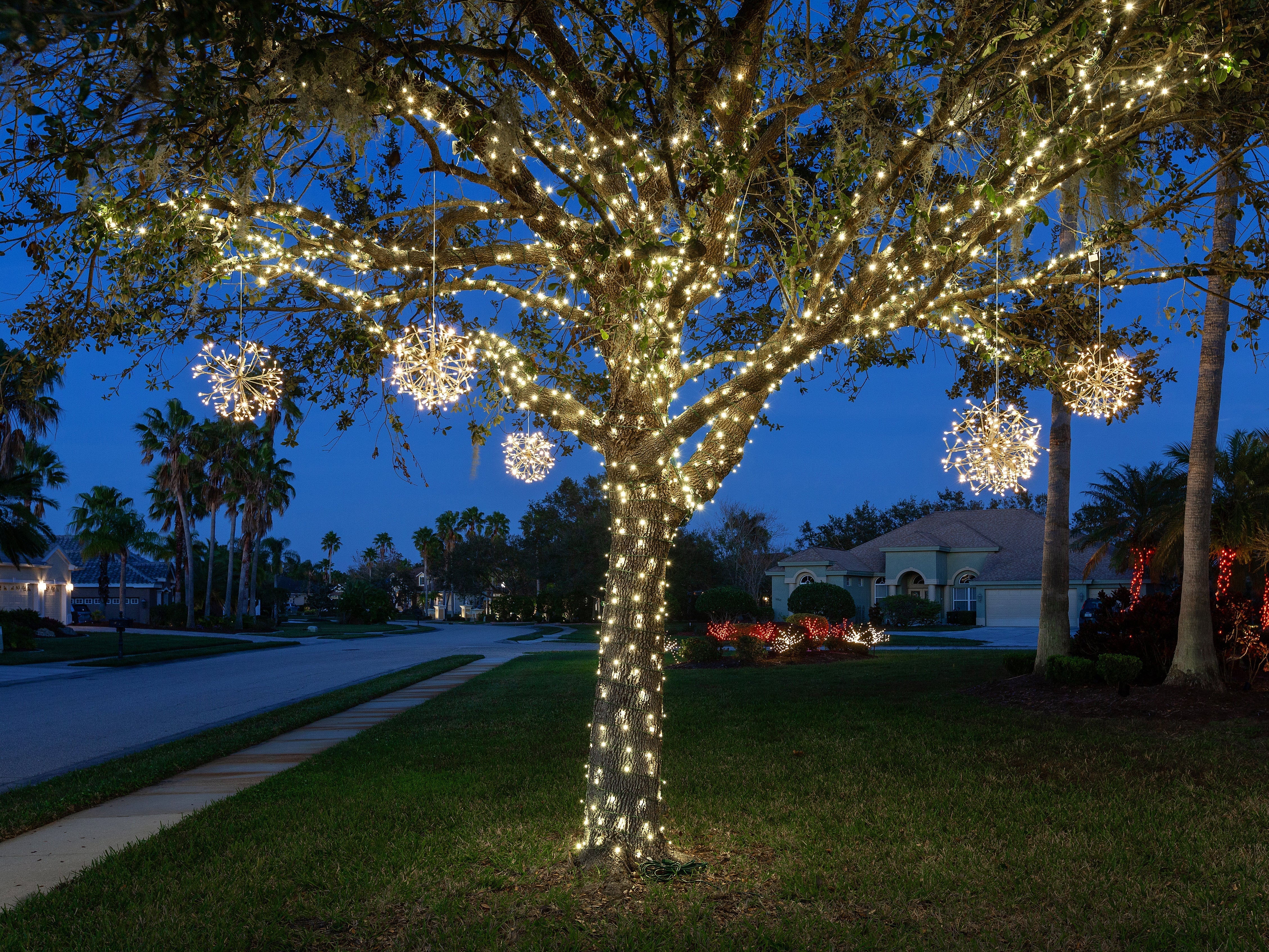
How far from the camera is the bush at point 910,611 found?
1592 inches

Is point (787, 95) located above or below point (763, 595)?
above

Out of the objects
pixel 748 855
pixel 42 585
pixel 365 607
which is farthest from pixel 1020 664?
pixel 365 607

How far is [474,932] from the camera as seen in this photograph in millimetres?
4105

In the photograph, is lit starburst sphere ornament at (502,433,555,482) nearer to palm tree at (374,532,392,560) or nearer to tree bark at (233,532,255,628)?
tree bark at (233,532,255,628)

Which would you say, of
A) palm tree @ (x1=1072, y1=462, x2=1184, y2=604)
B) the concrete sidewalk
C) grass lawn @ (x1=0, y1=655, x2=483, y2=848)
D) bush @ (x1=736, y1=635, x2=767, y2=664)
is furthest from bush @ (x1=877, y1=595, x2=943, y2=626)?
the concrete sidewalk

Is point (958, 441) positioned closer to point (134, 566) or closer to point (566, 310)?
point (566, 310)

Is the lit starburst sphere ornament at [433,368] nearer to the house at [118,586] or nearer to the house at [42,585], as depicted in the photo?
the house at [42,585]

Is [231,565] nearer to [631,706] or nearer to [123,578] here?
[123,578]

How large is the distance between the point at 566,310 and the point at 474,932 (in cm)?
389

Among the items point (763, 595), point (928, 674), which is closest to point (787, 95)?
point (928, 674)

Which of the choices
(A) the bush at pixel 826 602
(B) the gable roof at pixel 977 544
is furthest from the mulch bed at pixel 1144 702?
(B) the gable roof at pixel 977 544

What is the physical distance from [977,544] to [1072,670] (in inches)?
1276

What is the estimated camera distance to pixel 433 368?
5516 mm

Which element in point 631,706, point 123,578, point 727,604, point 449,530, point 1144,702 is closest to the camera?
point 631,706
